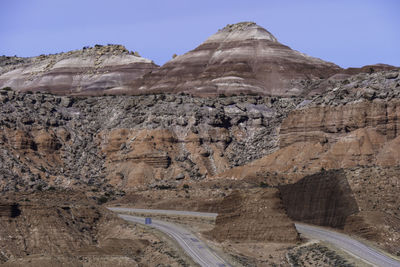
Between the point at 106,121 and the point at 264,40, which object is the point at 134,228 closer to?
the point at 106,121

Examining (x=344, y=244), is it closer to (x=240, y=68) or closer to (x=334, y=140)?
(x=334, y=140)

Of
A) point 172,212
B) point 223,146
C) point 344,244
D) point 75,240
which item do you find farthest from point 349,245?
point 223,146

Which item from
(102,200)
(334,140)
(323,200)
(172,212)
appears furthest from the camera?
(334,140)

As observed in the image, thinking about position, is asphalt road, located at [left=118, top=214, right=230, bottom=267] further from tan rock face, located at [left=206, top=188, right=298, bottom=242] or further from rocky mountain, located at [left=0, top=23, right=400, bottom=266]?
tan rock face, located at [left=206, top=188, right=298, bottom=242]

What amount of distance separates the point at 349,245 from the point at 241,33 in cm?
11599

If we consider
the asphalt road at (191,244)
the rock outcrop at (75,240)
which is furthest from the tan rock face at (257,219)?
the rock outcrop at (75,240)

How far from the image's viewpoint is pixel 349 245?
7131 centimetres

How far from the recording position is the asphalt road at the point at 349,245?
64938mm

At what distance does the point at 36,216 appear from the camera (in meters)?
81.8

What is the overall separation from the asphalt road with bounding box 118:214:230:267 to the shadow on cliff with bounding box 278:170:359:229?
13.1 metres

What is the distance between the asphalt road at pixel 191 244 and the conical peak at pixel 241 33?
310 feet

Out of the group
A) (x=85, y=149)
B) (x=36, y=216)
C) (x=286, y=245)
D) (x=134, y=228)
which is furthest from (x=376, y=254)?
(x=85, y=149)

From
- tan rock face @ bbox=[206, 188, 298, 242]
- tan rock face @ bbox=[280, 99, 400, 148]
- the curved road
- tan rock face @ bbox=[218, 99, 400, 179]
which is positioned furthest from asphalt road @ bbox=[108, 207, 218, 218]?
tan rock face @ bbox=[280, 99, 400, 148]

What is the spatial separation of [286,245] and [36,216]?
23.6 m
